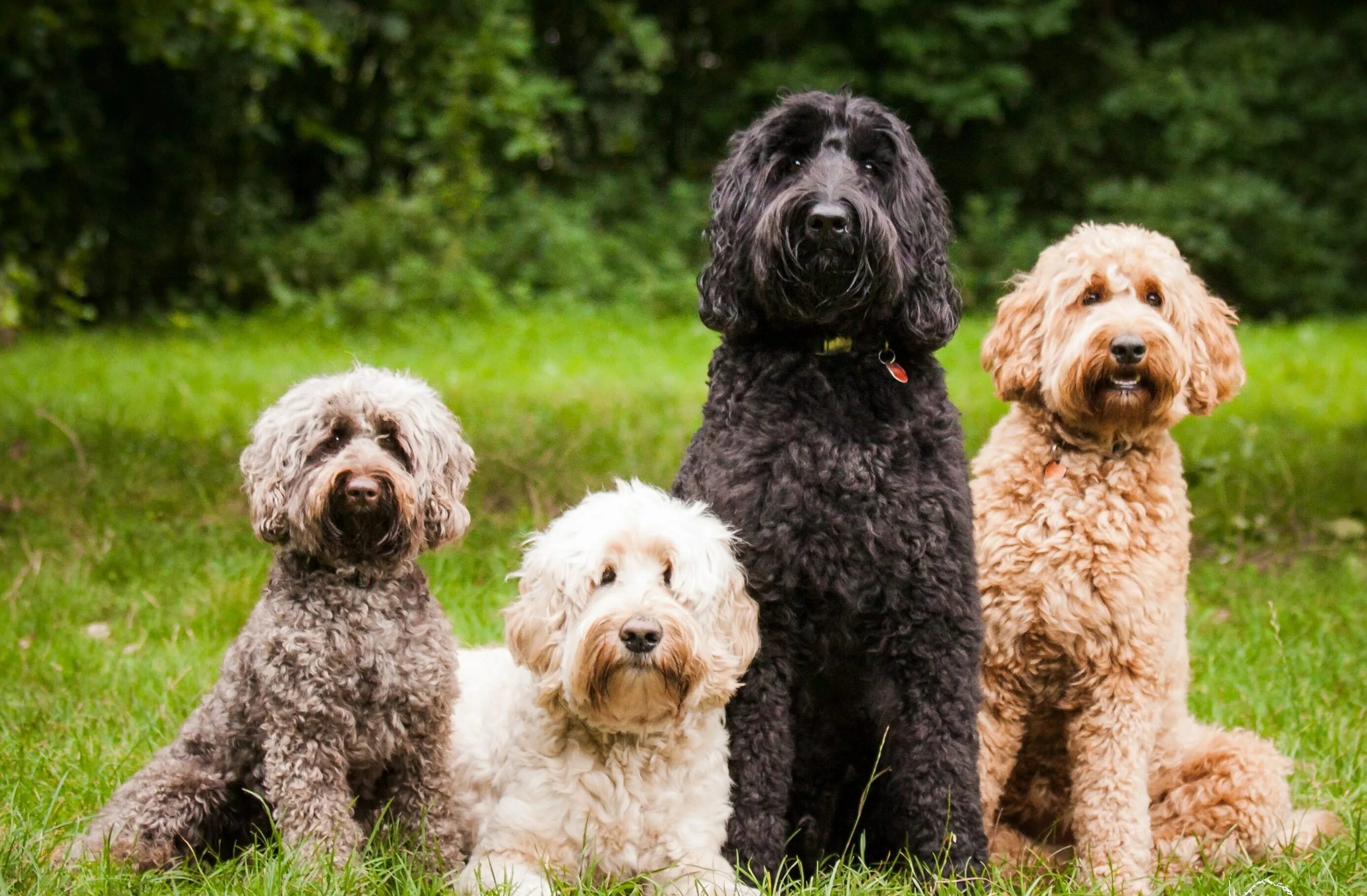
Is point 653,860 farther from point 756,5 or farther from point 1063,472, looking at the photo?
point 756,5

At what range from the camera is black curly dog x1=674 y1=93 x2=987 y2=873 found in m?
3.13

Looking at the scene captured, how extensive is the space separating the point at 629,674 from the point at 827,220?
3.64 ft

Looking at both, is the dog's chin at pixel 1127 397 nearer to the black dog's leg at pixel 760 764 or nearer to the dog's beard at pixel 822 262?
the dog's beard at pixel 822 262

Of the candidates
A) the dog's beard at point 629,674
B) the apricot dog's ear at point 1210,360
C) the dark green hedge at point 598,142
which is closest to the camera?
the dog's beard at point 629,674

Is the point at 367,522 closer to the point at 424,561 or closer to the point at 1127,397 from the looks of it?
the point at 1127,397

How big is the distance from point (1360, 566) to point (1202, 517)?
702mm

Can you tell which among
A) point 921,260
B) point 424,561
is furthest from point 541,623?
point 424,561

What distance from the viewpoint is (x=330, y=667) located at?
3.11 meters

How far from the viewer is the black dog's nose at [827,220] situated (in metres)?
3.02

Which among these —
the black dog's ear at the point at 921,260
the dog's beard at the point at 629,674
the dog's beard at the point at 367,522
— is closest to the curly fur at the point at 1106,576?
the black dog's ear at the point at 921,260

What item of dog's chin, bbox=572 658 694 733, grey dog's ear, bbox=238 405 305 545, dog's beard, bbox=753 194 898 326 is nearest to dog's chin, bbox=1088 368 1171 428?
dog's beard, bbox=753 194 898 326

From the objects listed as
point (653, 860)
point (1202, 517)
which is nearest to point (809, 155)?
point (653, 860)

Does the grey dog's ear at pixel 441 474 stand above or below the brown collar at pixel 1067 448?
below

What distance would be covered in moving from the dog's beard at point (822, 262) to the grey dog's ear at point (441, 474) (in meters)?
0.86
